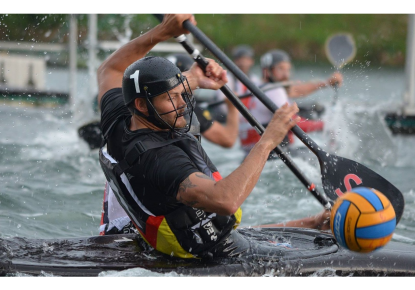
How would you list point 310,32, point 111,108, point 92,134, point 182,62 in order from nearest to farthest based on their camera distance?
point 111,108 < point 182,62 < point 92,134 < point 310,32

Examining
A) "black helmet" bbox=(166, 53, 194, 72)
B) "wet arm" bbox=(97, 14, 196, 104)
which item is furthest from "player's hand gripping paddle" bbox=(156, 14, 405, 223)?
"black helmet" bbox=(166, 53, 194, 72)

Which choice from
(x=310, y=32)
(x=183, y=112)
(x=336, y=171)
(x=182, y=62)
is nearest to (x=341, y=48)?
(x=182, y=62)

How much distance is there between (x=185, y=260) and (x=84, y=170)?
4.58 meters

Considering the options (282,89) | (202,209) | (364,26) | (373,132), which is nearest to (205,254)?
(202,209)

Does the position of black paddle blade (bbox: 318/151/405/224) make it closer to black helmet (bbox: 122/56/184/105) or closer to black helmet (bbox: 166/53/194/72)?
black helmet (bbox: 122/56/184/105)

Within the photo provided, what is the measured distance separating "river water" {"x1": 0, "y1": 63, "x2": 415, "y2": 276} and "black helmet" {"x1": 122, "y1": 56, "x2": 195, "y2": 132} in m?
Answer: 0.93

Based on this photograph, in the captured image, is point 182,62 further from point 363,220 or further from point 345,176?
point 363,220

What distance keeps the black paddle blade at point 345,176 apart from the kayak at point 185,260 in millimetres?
461

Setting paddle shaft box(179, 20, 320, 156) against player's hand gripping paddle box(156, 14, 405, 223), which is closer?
paddle shaft box(179, 20, 320, 156)

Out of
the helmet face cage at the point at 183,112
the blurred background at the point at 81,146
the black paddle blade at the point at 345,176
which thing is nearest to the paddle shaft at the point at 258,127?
the black paddle blade at the point at 345,176

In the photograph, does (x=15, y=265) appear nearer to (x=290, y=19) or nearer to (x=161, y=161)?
(x=161, y=161)

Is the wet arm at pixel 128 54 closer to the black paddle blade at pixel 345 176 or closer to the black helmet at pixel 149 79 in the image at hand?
the black helmet at pixel 149 79

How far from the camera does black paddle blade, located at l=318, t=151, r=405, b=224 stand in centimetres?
460

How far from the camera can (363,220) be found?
140 inches
